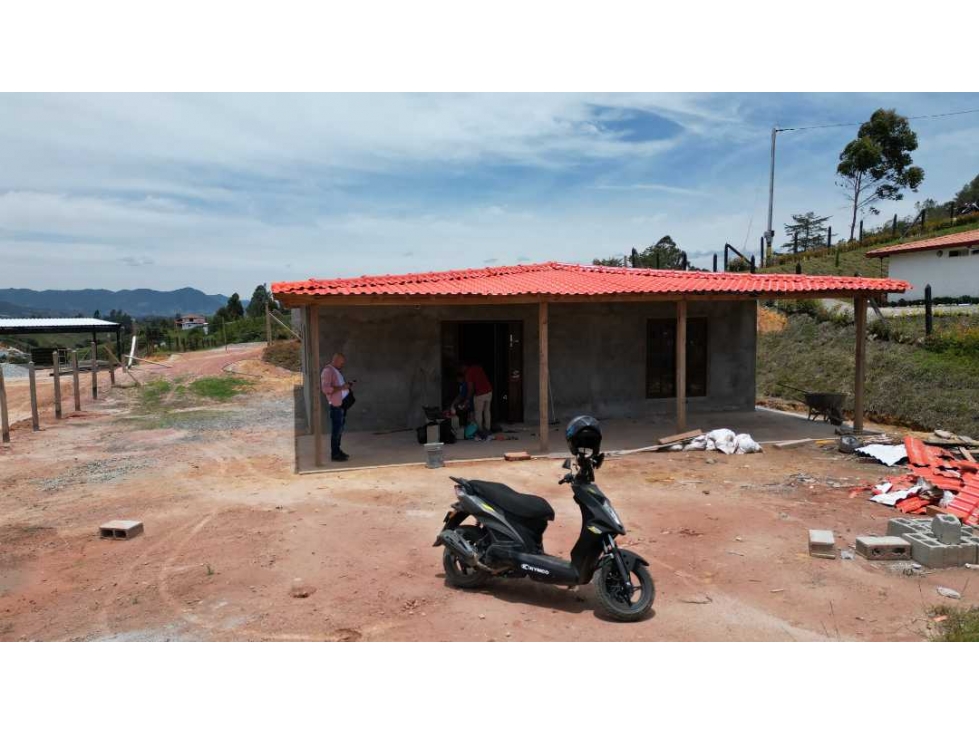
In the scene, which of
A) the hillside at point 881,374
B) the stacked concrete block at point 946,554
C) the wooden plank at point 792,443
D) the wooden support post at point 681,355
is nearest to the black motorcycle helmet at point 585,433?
the stacked concrete block at point 946,554

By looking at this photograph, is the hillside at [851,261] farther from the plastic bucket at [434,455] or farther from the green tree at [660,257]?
the plastic bucket at [434,455]

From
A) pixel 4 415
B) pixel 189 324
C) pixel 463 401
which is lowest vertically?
pixel 4 415

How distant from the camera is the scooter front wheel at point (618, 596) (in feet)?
15.1

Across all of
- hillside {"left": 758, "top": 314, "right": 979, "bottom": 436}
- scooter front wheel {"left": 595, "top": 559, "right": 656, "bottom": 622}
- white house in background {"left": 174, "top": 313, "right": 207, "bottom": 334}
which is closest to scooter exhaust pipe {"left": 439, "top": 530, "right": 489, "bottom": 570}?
scooter front wheel {"left": 595, "top": 559, "right": 656, "bottom": 622}

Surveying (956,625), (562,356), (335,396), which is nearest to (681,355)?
(562,356)

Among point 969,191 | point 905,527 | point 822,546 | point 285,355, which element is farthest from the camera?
point 969,191

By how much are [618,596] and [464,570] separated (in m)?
1.28

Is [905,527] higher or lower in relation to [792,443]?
higher

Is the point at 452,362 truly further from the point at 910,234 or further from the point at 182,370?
the point at 910,234

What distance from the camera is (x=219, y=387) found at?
2091 cm

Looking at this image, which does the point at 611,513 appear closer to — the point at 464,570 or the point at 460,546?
the point at 460,546

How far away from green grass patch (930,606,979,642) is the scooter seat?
269 centimetres

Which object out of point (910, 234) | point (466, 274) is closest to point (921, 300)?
point (910, 234)

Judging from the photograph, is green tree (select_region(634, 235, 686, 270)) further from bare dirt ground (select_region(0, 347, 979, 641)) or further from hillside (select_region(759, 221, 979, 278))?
bare dirt ground (select_region(0, 347, 979, 641))
